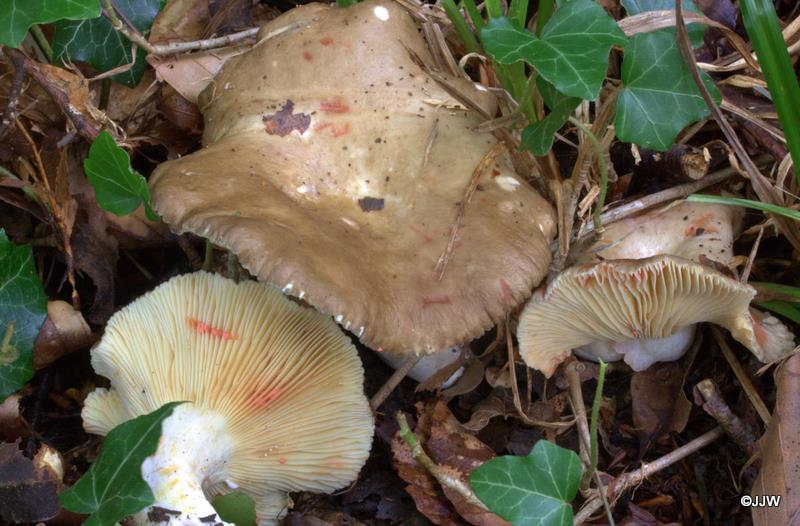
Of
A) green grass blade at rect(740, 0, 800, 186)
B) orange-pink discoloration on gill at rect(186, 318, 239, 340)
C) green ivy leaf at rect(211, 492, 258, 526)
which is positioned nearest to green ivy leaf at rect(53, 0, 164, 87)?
orange-pink discoloration on gill at rect(186, 318, 239, 340)

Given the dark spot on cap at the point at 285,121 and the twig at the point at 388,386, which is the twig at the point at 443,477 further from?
the dark spot on cap at the point at 285,121

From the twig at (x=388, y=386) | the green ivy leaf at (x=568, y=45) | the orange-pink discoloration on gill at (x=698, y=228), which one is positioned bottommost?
the twig at (x=388, y=386)

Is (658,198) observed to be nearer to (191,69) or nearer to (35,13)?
(191,69)

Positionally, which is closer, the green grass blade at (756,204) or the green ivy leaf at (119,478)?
the green ivy leaf at (119,478)

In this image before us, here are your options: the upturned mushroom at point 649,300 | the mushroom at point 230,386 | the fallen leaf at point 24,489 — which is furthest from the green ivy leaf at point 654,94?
the fallen leaf at point 24,489

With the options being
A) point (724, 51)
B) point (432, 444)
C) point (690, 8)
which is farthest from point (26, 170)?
point (724, 51)

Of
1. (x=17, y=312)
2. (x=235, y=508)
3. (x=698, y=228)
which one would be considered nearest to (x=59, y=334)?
(x=17, y=312)

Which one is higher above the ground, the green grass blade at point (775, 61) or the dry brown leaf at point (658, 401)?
the green grass blade at point (775, 61)
